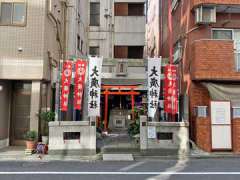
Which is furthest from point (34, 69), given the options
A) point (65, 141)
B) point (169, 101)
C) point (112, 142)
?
point (169, 101)

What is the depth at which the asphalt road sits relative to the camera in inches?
387

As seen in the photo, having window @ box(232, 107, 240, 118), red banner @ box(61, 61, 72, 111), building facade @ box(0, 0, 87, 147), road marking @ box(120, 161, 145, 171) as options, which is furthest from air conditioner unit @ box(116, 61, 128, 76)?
road marking @ box(120, 161, 145, 171)

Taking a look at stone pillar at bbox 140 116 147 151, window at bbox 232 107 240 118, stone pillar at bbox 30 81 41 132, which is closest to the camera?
stone pillar at bbox 140 116 147 151

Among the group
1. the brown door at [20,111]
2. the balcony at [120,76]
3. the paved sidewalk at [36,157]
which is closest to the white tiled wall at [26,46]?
the brown door at [20,111]

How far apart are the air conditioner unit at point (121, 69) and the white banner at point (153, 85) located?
6303 millimetres

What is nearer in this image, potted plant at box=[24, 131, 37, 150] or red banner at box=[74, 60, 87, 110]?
potted plant at box=[24, 131, 37, 150]

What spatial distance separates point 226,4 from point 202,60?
3.11 meters

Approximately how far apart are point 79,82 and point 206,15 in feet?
23.2

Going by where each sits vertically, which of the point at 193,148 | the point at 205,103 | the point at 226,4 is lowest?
the point at 193,148

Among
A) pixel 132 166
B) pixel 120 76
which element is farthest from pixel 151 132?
pixel 120 76

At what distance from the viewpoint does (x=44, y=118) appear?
15359 millimetres

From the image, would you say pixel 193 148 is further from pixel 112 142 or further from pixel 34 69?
pixel 34 69

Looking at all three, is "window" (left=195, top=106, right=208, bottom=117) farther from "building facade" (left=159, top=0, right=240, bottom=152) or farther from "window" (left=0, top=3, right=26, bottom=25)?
"window" (left=0, top=3, right=26, bottom=25)

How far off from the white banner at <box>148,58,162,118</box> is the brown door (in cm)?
605
